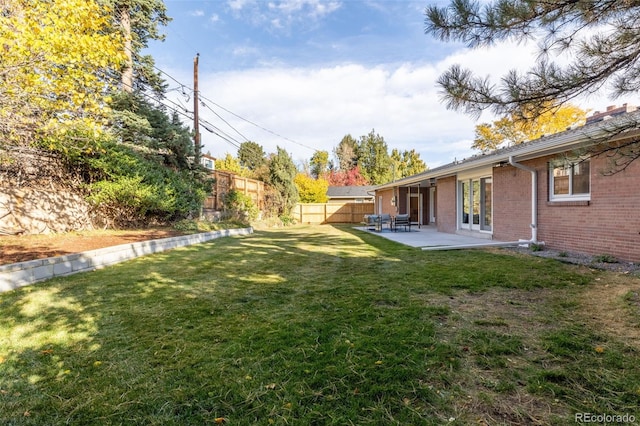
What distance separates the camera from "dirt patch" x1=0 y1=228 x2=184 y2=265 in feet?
18.5

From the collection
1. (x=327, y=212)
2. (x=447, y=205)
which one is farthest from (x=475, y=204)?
(x=327, y=212)

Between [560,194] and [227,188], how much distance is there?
1350 centimetres

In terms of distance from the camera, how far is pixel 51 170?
8.73m

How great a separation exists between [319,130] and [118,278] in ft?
97.6

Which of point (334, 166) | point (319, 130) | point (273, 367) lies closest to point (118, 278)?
point (273, 367)

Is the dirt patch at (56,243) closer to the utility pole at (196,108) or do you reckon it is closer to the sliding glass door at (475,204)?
the utility pole at (196,108)

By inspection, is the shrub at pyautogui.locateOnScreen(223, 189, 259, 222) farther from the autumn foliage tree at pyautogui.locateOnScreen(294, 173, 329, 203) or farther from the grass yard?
the grass yard

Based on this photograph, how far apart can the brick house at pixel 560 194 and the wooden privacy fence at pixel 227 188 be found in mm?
9973

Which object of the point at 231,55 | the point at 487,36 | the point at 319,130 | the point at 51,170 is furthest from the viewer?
the point at 319,130

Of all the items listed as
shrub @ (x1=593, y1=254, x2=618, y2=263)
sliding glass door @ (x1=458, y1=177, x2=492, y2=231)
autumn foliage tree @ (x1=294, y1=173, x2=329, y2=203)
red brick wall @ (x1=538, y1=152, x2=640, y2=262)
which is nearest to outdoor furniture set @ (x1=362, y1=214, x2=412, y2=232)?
sliding glass door @ (x1=458, y1=177, x2=492, y2=231)

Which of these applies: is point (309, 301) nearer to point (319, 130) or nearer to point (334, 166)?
point (319, 130)

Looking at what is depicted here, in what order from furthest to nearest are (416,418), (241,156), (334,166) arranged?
(334,166) → (241,156) → (416,418)

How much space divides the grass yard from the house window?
272 cm

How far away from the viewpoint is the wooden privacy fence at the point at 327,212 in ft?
78.7
